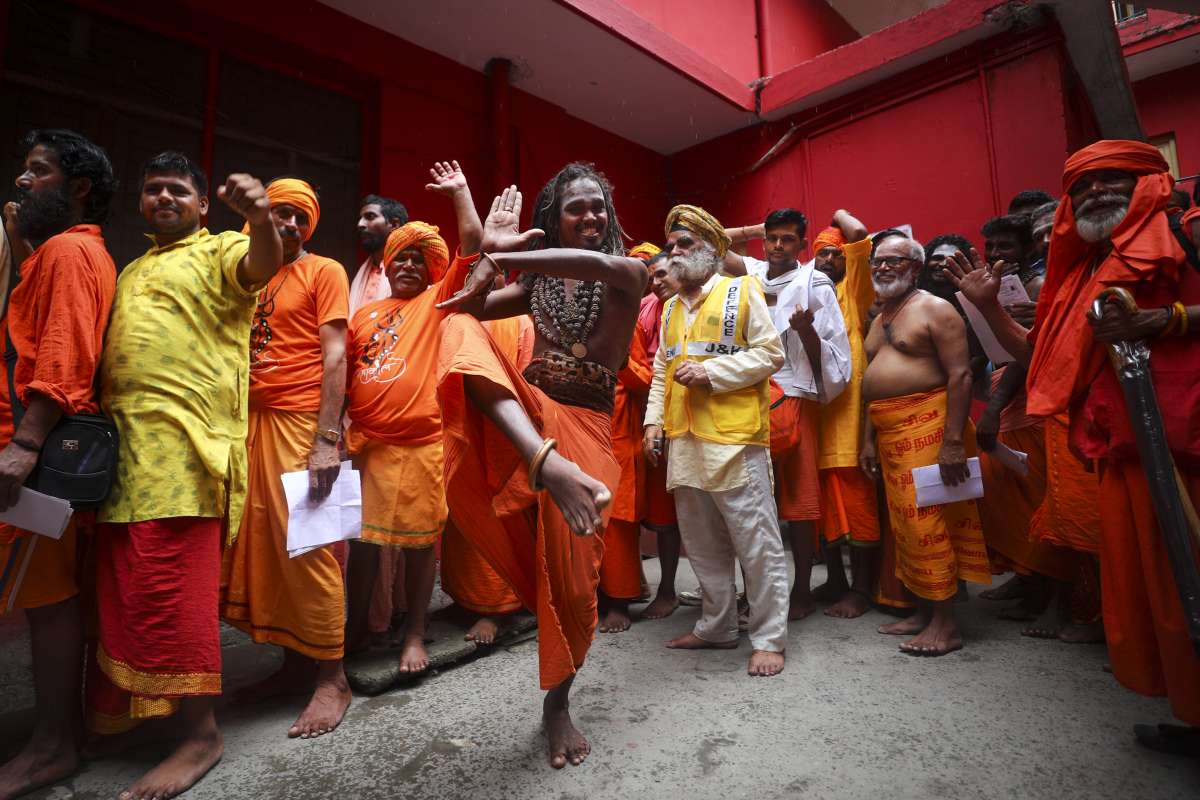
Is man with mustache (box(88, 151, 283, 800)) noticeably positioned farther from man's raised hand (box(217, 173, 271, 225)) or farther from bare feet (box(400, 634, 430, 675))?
bare feet (box(400, 634, 430, 675))

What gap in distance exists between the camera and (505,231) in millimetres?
2039

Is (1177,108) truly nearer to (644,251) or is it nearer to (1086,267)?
(644,251)

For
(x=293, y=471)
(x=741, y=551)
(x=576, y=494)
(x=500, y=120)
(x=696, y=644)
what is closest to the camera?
(x=576, y=494)

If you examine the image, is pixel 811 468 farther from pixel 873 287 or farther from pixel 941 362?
pixel 873 287

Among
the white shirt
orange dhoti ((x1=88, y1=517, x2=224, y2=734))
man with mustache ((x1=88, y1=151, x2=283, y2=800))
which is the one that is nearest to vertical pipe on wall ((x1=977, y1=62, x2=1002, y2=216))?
the white shirt

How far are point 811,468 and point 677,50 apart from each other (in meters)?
4.12

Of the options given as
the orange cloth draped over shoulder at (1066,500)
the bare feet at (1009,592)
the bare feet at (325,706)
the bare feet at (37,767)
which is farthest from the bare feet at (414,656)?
the bare feet at (1009,592)

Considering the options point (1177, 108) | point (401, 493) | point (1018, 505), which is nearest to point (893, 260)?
point (1018, 505)

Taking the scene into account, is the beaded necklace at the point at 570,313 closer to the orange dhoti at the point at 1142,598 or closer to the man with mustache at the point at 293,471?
the man with mustache at the point at 293,471

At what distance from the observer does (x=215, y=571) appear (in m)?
2.16

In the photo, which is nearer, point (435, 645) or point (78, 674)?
point (78, 674)

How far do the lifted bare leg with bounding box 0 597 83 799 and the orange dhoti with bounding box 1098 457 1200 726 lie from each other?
11.4ft

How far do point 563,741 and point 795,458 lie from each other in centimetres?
212

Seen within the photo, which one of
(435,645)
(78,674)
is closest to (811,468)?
(435,645)
